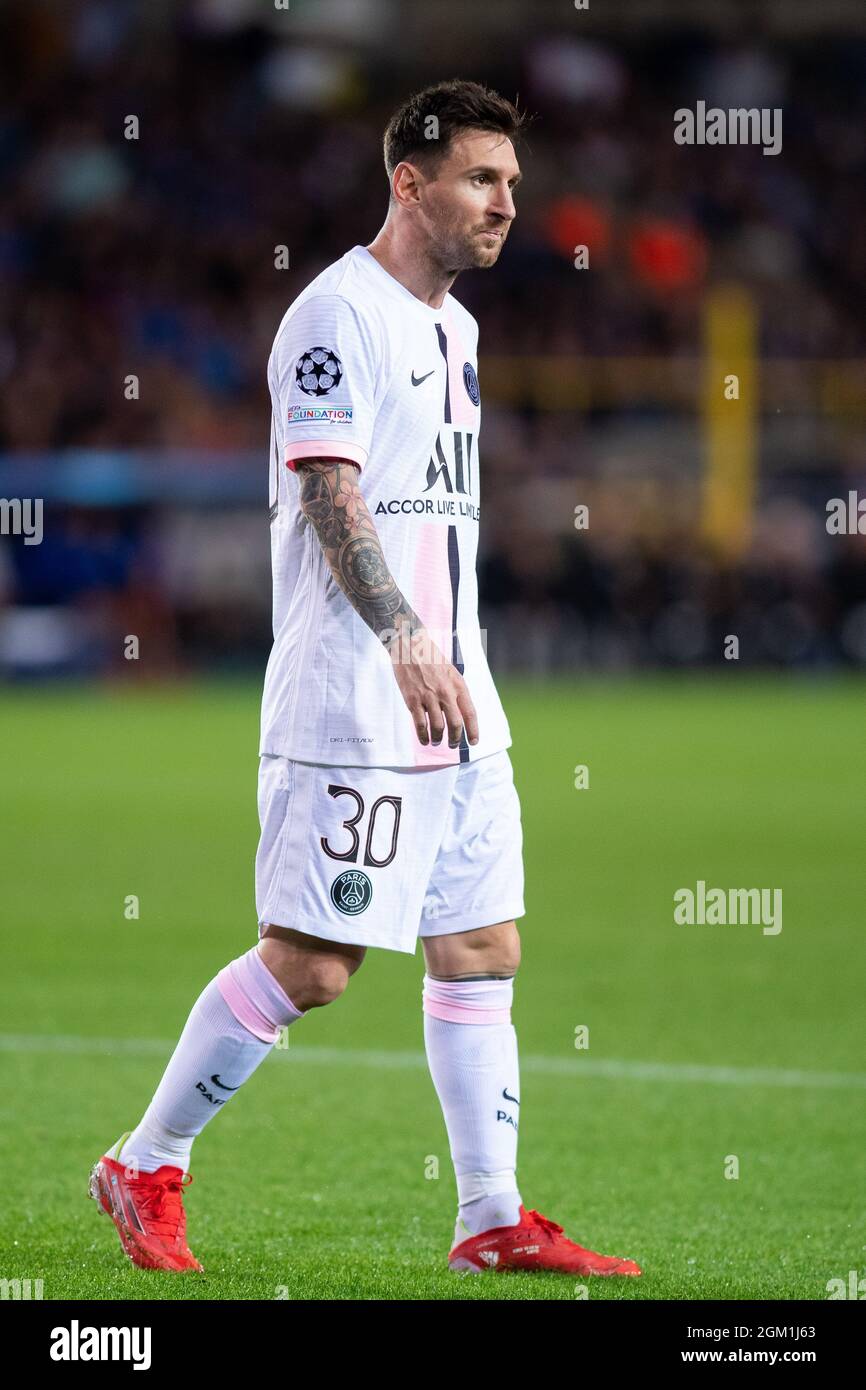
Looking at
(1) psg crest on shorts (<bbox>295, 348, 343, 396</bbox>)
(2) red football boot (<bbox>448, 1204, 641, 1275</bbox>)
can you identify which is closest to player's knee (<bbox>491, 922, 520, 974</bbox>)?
(2) red football boot (<bbox>448, 1204, 641, 1275</bbox>)

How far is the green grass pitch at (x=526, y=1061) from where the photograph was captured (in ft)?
14.0

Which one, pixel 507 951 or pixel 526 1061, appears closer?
pixel 507 951

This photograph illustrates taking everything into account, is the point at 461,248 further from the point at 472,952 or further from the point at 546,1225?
the point at 546,1225

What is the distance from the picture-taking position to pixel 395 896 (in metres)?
3.96

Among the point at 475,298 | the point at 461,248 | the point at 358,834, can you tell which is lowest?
the point at 358,834

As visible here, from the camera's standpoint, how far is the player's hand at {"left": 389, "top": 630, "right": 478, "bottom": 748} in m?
3.75

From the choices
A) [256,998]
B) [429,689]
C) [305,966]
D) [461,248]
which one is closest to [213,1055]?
[256,998]

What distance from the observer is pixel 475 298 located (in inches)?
1073

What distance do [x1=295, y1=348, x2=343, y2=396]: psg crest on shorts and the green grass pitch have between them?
5.63 ft

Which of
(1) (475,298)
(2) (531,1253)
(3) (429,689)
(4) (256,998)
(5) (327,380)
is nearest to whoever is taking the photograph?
(3) (429,689)

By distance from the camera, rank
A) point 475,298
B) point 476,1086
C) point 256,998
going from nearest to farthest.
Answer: point 256,998 < point 476,1086 < point 475,298

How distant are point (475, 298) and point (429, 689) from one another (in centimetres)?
2411

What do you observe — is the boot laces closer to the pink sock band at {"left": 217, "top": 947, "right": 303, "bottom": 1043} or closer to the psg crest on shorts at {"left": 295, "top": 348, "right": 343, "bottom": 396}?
the pink sock band at {"left": 217, "top": 947, "right": 303, "bottom": 1043}

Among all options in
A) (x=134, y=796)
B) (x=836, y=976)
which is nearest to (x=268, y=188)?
(x=134, y=796)
